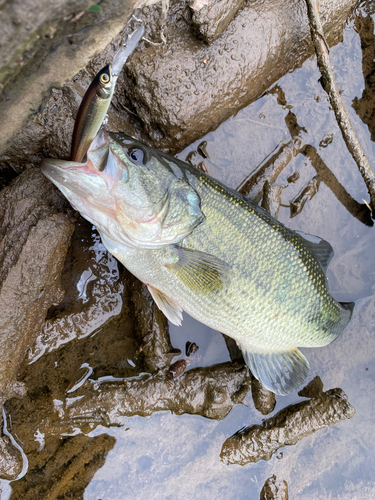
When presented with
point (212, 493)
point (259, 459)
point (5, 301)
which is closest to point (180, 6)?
point (5, 301)

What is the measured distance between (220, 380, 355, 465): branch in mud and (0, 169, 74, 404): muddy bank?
7.28ft

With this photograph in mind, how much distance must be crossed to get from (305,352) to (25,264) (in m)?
3.01

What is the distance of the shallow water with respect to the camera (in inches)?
138

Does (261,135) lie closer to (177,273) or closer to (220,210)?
(220,210)

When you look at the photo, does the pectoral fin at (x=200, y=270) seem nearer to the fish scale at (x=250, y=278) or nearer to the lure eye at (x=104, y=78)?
the fish scale at (x=250, y=278)

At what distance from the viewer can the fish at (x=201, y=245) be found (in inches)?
98.7

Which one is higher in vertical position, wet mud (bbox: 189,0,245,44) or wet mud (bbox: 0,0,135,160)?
wet mud (bbox: 189,0,245,44)

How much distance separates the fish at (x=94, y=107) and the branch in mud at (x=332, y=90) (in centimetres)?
194

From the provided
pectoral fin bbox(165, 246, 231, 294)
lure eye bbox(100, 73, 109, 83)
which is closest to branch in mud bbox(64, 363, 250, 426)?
pectoral fin bbox(165, 246, 231, 294)

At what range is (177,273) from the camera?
287cm

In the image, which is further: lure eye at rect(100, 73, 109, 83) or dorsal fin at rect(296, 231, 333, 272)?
dorsal fin at rect(296, 231, 333, 272)

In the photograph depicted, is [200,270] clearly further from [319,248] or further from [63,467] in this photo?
[63,467]

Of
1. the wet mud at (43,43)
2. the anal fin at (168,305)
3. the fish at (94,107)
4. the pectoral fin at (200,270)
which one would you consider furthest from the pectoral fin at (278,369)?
the wet mud at (43,43)

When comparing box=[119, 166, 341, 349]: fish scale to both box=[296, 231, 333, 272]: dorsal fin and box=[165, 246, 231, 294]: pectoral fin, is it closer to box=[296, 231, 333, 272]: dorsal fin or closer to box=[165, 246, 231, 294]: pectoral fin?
box=[165, 246, 231, 294]: pectoral fin
